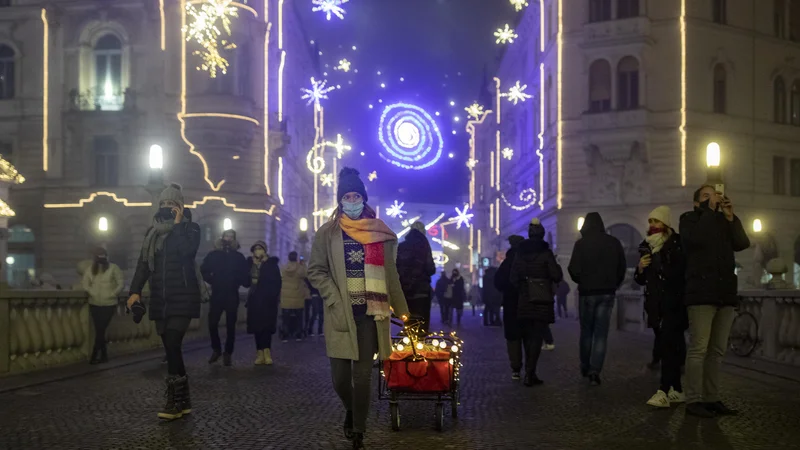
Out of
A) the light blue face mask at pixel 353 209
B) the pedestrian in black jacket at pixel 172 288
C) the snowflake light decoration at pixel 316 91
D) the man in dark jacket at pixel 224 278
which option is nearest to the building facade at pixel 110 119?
the snowflake light decoration at pixel 316 91

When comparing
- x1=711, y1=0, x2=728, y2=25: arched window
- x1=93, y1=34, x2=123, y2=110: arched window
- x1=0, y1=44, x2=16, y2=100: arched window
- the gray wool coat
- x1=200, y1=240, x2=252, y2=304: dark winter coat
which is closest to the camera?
the gray wool coat

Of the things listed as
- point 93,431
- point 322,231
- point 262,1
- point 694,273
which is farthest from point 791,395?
point 262,1

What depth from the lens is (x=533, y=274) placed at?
10.9 m

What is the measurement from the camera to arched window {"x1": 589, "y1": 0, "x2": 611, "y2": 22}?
38844mm

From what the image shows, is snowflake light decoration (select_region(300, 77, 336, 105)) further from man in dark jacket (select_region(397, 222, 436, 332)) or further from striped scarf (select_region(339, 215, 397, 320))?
striped scarf (select_region(339, 215, 397, 320))

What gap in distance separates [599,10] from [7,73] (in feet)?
84.1

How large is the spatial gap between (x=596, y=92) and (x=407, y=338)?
33.2m

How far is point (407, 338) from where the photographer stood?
7703mm

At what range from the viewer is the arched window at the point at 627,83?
38250 millimetres

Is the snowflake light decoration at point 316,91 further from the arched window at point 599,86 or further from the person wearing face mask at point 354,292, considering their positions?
the person wearing face mask at point 354,292

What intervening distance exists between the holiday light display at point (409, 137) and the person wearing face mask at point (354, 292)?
5079 cm

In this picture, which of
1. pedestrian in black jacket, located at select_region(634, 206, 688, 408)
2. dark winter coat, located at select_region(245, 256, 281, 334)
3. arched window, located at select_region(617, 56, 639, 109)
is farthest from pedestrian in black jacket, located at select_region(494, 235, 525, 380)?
arched window, located at select_region(617, 56, 639, 109)

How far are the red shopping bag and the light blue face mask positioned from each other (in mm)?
1363

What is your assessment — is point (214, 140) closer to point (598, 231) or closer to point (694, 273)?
point (598, 231)
